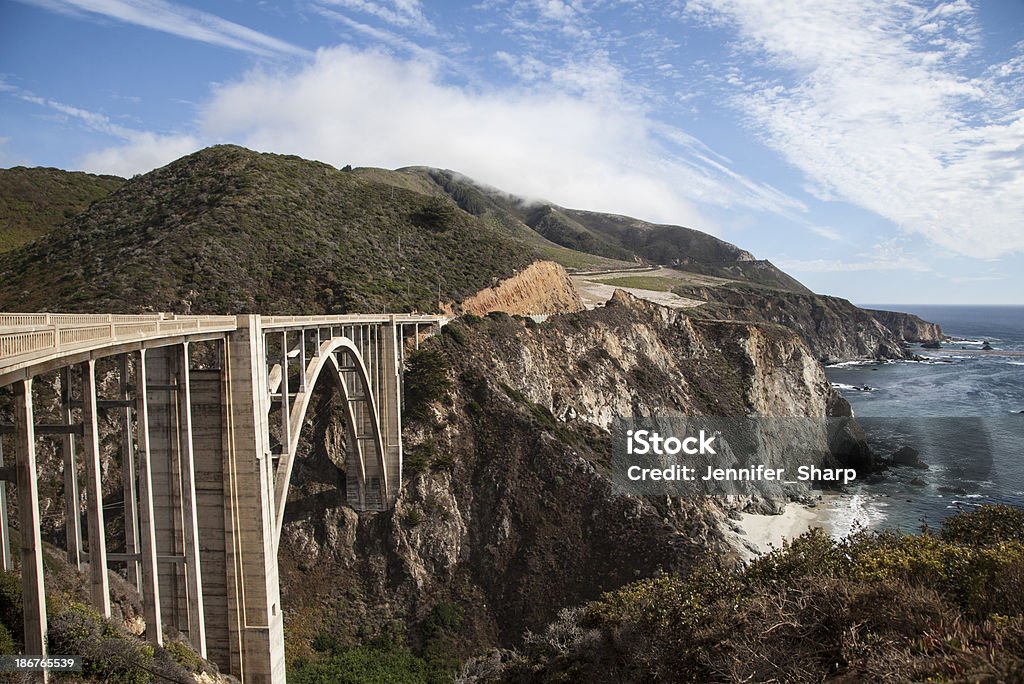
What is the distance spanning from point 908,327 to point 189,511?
470 ft

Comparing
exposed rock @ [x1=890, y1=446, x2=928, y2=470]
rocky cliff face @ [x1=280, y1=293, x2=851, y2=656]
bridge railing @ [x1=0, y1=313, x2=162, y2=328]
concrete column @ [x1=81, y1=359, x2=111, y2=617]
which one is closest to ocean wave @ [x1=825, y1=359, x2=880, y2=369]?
exposed rock @ [x1=890, y1=446, x2=928, y2=470]

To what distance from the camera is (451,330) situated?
127 ft

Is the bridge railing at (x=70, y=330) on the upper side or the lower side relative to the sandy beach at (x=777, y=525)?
upper

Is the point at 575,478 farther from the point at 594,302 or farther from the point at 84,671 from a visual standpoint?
the point at 594,302

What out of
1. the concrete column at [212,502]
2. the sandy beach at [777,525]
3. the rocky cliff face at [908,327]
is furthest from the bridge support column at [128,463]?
the rocky cliff face at [908,327]

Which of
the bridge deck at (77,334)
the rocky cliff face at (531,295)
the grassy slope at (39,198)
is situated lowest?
the bridge deck at (77,334)

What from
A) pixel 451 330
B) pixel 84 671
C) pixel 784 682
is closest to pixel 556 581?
pixel 451 330

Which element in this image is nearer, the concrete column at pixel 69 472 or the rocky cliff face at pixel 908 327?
the concrete column at pixel 69 472

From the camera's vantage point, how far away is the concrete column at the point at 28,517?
25.1 ft

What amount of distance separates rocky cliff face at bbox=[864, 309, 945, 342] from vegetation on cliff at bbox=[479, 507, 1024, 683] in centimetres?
12718

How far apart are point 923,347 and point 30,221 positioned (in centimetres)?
14095

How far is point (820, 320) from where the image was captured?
4385 inches

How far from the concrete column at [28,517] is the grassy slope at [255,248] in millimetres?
25995

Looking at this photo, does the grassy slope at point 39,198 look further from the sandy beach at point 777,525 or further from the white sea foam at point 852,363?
the white sea foam at point 852,363
